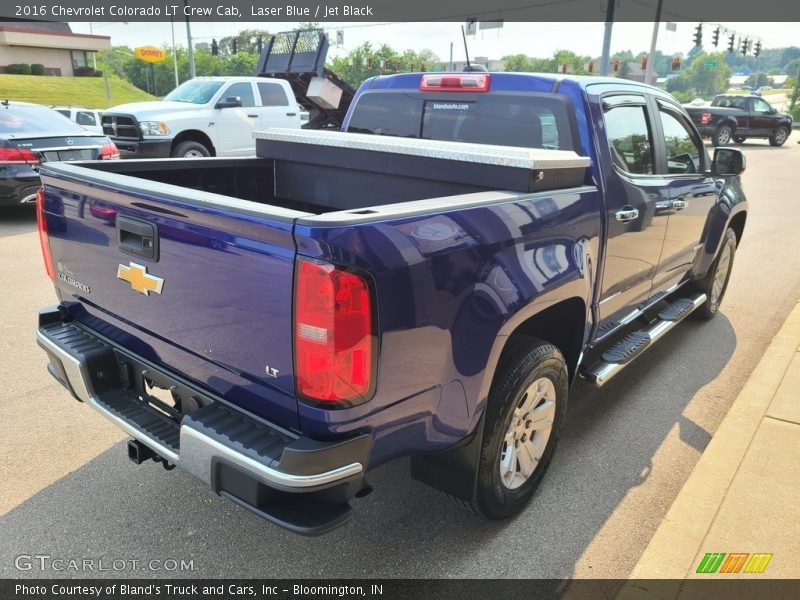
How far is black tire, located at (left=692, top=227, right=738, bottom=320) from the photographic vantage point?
5.32 meters

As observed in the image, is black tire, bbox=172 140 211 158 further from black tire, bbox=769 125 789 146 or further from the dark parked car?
black tire, bbox=769 125 789 146

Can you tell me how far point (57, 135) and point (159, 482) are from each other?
769cm

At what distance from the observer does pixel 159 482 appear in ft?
10.0

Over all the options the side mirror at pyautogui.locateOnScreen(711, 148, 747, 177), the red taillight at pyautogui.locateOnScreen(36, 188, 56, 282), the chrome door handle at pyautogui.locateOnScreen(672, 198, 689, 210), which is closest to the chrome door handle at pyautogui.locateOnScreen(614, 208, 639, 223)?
the chrome door handle at pyautogui.locateOnScreen(672, 198, 689, 210)

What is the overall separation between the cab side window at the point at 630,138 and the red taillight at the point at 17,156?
798 cm


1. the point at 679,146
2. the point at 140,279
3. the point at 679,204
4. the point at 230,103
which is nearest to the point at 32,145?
the point at 230,103

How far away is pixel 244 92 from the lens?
13.2m

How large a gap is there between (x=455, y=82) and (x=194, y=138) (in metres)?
10.0

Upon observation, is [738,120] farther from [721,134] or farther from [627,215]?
[627,215]

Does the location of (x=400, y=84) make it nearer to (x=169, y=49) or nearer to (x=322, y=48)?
(x=322, y=48)

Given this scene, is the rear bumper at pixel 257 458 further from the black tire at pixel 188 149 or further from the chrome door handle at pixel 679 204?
the black tire at pixel 188 149

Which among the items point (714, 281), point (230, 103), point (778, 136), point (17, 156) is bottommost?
point (778, 136)

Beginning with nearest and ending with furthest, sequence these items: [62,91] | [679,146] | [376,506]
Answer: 1. [376,506]
2. [679,146]
3. [62,91]

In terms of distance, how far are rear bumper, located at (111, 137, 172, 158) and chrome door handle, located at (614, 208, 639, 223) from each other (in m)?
10.3
